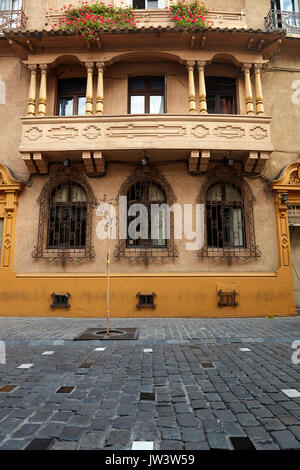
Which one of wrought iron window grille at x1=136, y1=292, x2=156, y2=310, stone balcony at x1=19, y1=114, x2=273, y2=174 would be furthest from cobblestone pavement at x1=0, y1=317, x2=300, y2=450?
stone balcony at x1=19, y1=114, x2=273, y2=174

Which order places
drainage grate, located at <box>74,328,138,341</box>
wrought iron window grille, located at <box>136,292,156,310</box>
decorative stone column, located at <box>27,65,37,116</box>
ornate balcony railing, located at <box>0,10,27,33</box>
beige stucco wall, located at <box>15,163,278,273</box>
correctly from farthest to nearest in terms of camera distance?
ornate balcony railing, located at <box>0,10,27,33</box>
decorative stone column, located at <box>27,65,37,116</box>
beige stucco wall, located at <box>15,163,278,273</box>
wrought iron window grille, located at <box>136,292,156,310</box>
drainage grate, located at <box>74,328,138,341</box>

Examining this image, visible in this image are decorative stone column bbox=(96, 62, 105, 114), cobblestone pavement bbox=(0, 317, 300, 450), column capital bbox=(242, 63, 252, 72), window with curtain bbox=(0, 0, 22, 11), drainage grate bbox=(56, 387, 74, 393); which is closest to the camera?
cobblestone pavement bbox=(0, 317, 300, 450)

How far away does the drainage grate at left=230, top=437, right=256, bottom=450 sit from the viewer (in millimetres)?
2164

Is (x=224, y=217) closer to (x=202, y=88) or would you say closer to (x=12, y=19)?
(x=202, y=88)

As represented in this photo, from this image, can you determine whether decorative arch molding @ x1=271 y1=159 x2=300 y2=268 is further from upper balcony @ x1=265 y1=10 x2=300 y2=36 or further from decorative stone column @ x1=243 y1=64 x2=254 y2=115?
upper balcony @ x1=265 y1=10 x2=300 y2=36

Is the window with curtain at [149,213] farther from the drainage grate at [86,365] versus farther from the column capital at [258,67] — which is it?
the drainage grate at [86,365]

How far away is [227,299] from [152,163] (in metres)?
4.96

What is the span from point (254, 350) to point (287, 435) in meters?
2.81

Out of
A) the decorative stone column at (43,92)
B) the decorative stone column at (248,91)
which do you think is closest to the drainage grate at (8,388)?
the decorative stone column at (43,92)

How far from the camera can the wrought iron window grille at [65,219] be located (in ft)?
30.4

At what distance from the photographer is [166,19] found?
1018 centimetres

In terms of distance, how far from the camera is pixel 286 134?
10.1 m
